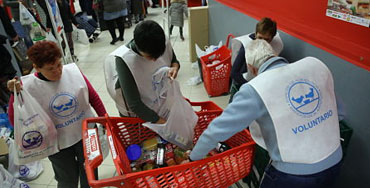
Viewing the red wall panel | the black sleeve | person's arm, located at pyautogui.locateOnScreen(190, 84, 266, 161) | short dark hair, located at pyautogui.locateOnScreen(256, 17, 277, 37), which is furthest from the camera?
the black sleeve

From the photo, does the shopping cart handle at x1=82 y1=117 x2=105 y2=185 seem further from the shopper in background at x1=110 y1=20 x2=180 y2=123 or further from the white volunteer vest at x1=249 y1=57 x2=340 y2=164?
the white volunteer vest at x1=249 y1=57 x2=340 y2=164

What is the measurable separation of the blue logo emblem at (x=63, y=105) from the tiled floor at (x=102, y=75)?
997 mm

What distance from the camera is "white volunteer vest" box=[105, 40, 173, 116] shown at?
1.53 meters

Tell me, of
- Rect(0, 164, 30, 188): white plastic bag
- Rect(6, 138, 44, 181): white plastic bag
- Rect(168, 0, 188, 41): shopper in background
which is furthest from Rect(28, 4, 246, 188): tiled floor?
Rect(168, 0, 188, 41): shopper in background

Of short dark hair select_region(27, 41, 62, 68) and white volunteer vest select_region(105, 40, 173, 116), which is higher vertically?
short dark hair select_region(27, 41, 62, 68)

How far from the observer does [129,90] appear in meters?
1.52

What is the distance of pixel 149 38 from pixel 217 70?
6.85 ft

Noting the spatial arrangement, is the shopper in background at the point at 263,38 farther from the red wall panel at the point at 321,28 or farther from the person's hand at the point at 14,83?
the person's hand at the point at 14,83

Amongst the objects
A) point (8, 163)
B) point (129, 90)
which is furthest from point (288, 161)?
point (8, 163)

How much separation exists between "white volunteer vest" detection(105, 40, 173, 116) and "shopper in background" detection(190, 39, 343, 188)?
63 centimetres

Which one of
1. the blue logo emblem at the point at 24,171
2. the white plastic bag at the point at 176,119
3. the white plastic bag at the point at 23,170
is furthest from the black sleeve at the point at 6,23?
the white plastic bag at the point at 176,119

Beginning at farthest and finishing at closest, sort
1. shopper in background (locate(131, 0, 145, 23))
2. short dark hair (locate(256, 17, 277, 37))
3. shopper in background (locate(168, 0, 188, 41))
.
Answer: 1. shopper in background (locate(131, 0, 145, 23))
2. shopper in background (locate(168, 0, 188, 41))
3. short dark hair (locate(256, 17, 277, 37))

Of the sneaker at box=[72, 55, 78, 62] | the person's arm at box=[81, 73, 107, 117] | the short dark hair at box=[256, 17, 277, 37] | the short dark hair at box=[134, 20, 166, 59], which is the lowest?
the sneaker at box=[72, 55, 78, 62]

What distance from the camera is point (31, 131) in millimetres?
1533
